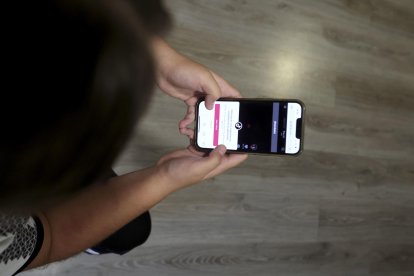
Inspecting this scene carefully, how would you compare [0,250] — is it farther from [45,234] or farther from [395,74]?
[395,74]

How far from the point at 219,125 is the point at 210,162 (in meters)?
0.09

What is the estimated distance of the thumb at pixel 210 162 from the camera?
0.60m

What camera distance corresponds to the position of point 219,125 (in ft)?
2.22

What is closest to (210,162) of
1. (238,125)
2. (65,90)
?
(238,125)

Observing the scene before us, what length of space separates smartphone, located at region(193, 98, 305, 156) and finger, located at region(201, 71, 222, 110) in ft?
0.06

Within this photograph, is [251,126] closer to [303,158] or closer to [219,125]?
[219,125]

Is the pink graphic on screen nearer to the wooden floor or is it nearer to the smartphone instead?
the smartphone

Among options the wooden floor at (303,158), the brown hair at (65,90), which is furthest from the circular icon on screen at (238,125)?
the brown hair at (65,90)

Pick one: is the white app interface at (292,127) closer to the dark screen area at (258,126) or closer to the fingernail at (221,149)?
the dark screen area at (258,126)

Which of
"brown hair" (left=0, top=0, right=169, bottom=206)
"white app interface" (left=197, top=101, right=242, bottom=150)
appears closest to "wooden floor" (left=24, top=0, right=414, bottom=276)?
"white app interface" (left=197, top=101, right=242, bottom=150)

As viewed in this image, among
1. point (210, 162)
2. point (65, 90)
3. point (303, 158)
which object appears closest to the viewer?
point (65, 90)

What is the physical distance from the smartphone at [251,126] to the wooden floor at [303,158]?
172mm

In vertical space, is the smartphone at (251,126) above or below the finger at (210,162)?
above

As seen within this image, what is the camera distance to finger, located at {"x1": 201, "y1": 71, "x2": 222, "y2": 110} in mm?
618
